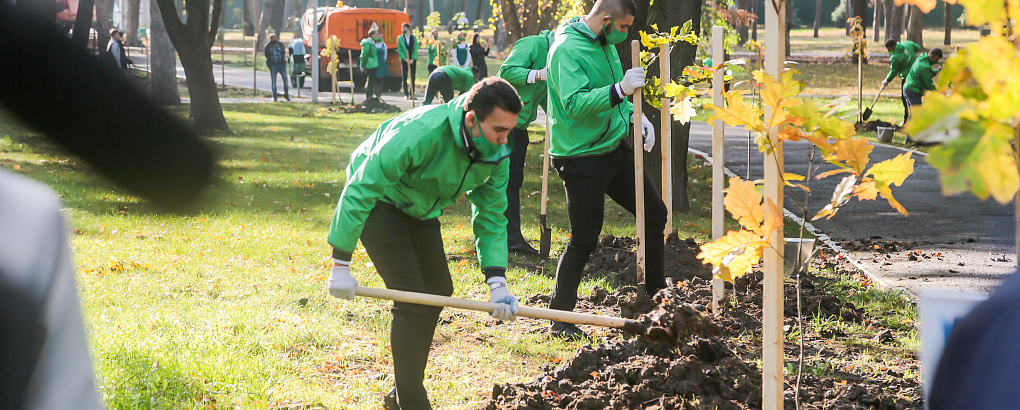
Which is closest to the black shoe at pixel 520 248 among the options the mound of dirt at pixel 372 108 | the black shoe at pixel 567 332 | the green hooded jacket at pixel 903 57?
the black shoe at pixel 567 332

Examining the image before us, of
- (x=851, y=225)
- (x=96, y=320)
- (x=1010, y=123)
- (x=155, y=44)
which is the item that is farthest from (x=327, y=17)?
(x=1010, y=123)

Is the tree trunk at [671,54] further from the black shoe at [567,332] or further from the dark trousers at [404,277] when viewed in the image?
the dark trousers at [404,277]

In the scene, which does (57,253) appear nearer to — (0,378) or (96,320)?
(0,378)

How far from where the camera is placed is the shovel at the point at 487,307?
12.0 feet

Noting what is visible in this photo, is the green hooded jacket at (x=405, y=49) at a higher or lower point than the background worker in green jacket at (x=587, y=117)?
higher

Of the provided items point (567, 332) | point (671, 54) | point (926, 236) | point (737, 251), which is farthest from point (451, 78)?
point (737, 251)

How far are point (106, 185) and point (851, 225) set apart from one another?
884cm

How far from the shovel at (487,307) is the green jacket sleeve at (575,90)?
4.46ft

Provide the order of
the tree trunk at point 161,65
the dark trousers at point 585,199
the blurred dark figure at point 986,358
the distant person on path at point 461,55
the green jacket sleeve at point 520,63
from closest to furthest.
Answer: the blurred dark figure at point 986,358, the dark trousers at point 585,199, the green jacket sleeve at point 520,63, the tree trunk at point 161,65, the distant person on path at point 461,55

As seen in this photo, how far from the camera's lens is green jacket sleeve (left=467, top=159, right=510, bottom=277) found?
404 centimetres

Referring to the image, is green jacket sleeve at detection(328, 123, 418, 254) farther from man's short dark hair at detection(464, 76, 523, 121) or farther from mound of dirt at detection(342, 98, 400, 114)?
mound of dirt at detection(342, 98, 400, 114)

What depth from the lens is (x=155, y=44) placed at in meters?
20.4

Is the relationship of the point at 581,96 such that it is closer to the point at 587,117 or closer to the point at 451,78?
the point at 587,117

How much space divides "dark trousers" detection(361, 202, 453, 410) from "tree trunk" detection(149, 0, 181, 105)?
18215mm
